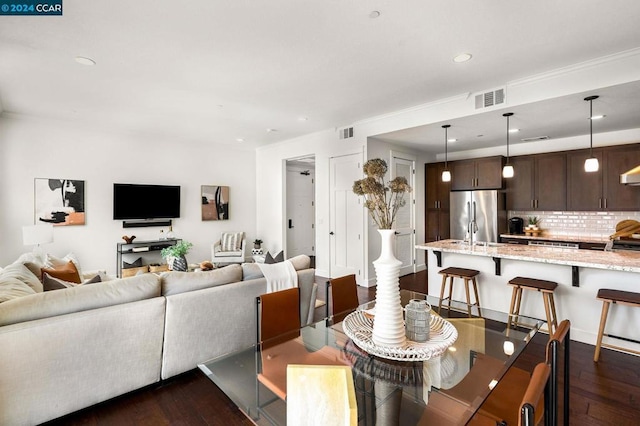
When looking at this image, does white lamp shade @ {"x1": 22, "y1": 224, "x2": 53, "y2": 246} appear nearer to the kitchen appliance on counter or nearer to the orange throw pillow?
the orange throw pillow

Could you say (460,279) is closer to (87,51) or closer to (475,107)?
(475,107)

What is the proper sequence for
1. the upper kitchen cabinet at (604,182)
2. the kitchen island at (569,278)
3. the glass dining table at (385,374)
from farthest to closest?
the upper kitchen cabinet at (604,182) < the kitchen island at (569,278) < the glass dining table at (385,374)

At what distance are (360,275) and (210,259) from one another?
366 cm

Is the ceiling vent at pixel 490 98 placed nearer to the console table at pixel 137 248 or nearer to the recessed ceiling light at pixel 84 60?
the recessed ceiling light at pixel 84 60

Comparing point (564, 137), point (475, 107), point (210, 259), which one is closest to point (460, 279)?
point (475, 107)

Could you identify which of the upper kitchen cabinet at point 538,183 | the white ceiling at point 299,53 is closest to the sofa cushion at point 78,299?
the white ceiling at point 299,53

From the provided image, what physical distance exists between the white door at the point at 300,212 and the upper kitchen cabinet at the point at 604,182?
225 inches

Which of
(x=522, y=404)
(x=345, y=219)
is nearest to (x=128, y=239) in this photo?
(x=345, y=219)

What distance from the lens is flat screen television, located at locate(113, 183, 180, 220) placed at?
595 cm

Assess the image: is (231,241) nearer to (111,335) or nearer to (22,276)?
(22,276)

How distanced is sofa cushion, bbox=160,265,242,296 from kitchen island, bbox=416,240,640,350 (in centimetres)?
270

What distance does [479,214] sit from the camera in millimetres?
6000

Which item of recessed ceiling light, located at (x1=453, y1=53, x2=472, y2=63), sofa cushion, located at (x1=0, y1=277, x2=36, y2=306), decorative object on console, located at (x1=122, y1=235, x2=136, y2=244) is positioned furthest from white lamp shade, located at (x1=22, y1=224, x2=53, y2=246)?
recessed ceiling light, located at (x1=453, y1=53, x2=472, y2=63)

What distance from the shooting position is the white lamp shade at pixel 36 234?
13.3 ft
